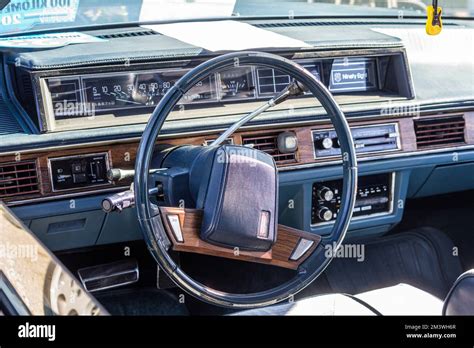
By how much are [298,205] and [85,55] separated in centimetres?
102

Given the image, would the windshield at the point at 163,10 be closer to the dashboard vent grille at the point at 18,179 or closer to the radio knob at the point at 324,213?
the dashboard vent grille at the point at 18,179

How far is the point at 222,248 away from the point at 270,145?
0.78m

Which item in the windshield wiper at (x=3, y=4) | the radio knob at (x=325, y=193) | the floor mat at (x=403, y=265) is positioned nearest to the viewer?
the windshield wiper at (x=3, y=4)

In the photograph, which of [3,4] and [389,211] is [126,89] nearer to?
[3,4]

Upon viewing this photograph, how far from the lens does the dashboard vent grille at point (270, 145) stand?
278 centimetres

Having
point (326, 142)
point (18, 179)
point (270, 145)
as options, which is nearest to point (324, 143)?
point (326, 142)

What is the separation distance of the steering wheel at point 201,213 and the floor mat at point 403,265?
1217 mm

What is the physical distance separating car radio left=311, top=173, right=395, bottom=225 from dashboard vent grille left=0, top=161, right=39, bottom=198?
1.09m

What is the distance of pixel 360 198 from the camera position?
10.2 ft

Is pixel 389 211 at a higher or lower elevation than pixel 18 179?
lower

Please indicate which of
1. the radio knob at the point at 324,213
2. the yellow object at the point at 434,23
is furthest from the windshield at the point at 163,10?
the radio knob at the point at 324,213

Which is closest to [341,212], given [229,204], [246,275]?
[229,204]

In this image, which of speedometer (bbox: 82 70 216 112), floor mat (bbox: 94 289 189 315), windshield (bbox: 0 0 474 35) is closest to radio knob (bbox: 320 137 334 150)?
speedometer (bbox: 82 70 216 112)
